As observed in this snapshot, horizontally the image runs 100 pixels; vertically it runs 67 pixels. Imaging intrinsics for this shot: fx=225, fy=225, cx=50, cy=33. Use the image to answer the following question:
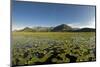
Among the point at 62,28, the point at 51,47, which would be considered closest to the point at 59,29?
the point at 62,28

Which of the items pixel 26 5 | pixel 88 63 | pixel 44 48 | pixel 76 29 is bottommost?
pixel 88 63

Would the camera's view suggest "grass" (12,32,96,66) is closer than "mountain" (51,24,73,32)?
Yes

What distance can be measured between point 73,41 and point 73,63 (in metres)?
0.28

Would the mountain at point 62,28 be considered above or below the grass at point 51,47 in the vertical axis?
above

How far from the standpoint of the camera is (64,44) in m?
2.88

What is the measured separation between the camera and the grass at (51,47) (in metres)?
2.68

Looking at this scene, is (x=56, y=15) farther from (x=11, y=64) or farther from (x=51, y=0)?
(x=11, y=64)

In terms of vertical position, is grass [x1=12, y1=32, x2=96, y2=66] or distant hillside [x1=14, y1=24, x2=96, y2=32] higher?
distant hillside [x1=14, y1=24, x2=96, y2=32]

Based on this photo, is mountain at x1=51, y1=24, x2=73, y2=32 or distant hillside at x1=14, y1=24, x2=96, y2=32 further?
mountain at x1=51, y1=24, x2=73, y2=32

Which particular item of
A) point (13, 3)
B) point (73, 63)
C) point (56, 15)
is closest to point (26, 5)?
point (13, 3)

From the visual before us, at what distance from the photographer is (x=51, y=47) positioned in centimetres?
282

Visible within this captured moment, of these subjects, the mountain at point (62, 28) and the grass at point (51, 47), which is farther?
the mountain at point (62, 28)

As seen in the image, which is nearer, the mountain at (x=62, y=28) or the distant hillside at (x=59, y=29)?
the distant hillside at (x=59, y=29)

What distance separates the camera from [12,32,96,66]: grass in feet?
8.79
